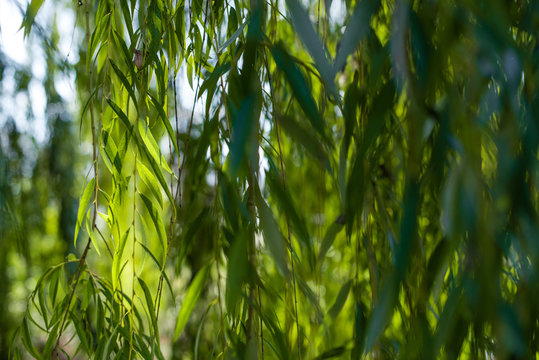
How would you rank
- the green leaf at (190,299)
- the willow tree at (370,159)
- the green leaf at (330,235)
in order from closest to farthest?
the willow tree at (370,159)
the green leaf at (190,299)
the green leaf at (330,235)

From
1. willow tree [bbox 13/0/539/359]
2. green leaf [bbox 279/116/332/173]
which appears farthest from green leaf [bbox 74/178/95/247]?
green leaf [bbox 279/116/332/173]

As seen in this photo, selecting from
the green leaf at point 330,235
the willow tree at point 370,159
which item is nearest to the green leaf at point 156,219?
the willow tree at point 370,159

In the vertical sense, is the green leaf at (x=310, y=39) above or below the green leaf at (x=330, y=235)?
above

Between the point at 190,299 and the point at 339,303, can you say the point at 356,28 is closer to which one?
the point at 190,299

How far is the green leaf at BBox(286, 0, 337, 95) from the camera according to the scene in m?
0.39

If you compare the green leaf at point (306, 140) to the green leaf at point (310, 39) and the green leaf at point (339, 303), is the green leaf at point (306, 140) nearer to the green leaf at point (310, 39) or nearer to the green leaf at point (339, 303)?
the green leaf at point (310, 39)

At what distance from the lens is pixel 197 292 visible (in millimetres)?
519

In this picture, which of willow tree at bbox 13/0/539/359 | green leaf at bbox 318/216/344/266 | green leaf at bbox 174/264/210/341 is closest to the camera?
willow tree at bbox 13/0/539/359

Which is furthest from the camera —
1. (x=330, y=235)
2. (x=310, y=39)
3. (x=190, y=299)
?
(x=330, y=235)

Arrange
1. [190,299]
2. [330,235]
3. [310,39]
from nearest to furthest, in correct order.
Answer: [310,39]
[190,299]
[330,235]

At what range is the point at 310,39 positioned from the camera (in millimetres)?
388

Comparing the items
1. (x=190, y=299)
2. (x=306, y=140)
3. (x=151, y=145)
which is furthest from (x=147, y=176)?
(x=306, y=140)

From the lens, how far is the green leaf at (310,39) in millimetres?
387

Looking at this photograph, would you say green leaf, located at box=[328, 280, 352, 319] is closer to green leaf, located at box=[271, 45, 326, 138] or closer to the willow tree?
the willow tree
